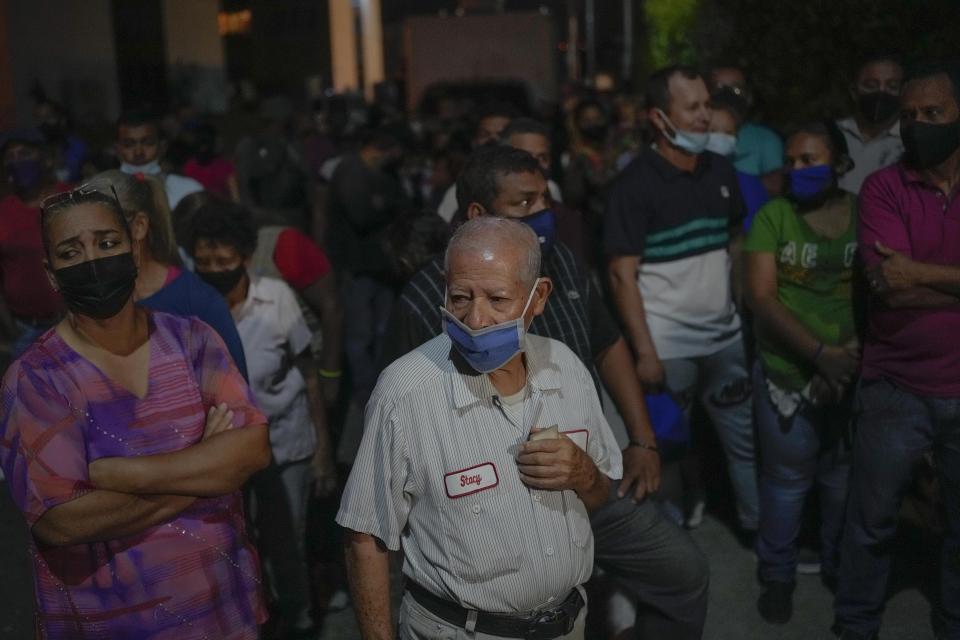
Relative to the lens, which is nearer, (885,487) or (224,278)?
(885,487)

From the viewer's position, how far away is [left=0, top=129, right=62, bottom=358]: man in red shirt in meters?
5.50

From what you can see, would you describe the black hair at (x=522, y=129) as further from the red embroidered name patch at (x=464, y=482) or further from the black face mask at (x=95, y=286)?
the red embroidered name patch at (x=464, y=482)

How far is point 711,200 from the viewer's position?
4.82 metres

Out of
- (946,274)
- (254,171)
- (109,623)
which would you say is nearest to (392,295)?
(254,171)

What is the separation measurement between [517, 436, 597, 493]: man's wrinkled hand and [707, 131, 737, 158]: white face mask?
129 inches

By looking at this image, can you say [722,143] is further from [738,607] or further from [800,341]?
[738,607]

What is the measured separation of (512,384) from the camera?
108 inches

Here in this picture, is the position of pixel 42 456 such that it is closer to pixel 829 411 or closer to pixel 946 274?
pixel 946 274

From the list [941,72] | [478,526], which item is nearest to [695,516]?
[941,72]

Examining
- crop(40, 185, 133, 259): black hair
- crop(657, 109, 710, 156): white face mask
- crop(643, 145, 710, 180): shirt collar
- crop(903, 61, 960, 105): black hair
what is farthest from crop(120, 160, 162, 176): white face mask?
crop(903, 61, 960, 105): black hair

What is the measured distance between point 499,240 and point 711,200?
96.0 inches

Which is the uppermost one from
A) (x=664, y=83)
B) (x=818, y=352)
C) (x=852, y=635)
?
(x=664, y=83)

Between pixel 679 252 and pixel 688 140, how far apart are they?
1.70ft

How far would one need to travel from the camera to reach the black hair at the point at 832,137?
177 inches
